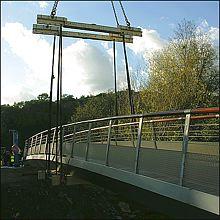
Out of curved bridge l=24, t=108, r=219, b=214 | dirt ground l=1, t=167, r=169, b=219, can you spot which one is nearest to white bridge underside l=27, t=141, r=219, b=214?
curved bridge l=24, t=108, r=219, b=214

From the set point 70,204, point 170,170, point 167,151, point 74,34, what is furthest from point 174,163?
point 74,34

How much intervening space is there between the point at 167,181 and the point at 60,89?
17.1 feet

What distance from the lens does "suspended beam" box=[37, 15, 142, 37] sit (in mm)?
10539

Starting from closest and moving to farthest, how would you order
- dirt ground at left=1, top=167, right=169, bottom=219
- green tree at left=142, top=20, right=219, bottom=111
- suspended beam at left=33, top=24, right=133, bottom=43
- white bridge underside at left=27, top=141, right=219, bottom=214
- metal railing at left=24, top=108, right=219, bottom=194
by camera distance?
white bridge underside at left=27, top=141, right=219, bottom=214 → metal railing at left=24, top=108, right=219, bottom=194 → dirt ground at left=1, top=167, right=169, bottom=219 → suspended beam at left=33, top=24, right=133, bottom=43 → green tree at left=142, top=20, right=219, bottom=111

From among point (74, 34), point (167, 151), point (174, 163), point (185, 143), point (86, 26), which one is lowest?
point (174, 163)

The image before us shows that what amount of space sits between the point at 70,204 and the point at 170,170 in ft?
18.2

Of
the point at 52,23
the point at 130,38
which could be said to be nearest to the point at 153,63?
the point at 130,38

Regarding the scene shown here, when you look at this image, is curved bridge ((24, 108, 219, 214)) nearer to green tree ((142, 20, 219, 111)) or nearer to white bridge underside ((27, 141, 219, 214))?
white bridge underside ((27, 141, 219, 214))

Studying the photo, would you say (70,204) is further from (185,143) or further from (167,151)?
(185,143)

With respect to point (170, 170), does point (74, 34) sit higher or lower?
higher

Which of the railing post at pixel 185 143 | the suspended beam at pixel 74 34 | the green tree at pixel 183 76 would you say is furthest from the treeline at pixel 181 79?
the railing post at pixel 185 143

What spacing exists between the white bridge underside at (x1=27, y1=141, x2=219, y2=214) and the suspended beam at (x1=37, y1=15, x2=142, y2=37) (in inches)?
159

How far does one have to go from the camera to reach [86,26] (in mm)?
11047

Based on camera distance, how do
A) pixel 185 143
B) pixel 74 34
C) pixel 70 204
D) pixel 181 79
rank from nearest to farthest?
1. pixel 185 143
2. pixel 70 204
3. pixel 74 34
4. pixel 181 79
